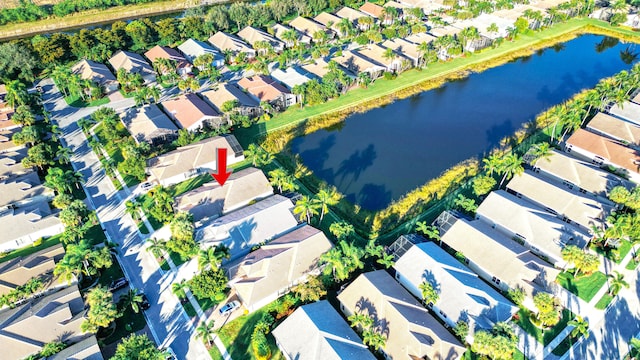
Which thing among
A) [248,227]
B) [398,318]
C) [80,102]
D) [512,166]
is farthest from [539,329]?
[80,102]

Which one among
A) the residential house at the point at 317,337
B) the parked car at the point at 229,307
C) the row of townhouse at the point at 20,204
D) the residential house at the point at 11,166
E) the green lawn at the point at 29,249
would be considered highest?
the residential house at the point at 11,166

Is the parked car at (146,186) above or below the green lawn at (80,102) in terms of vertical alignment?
below

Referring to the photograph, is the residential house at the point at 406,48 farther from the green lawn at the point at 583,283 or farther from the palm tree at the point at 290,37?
the green lawn at the point at 583,283

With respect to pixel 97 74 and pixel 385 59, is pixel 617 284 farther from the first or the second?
pixel 97 74

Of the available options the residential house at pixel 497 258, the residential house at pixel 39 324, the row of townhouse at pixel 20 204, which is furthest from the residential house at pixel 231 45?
the residential house at pixel 39 324

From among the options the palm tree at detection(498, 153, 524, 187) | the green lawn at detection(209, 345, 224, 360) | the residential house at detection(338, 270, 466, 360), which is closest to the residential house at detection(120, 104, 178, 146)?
the green lawn at detection(209, 345, 224, 360)

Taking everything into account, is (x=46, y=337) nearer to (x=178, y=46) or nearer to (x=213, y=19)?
(x=178, y=46)

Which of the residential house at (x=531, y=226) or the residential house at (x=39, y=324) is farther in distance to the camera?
the residential house at (x=531, y=226)

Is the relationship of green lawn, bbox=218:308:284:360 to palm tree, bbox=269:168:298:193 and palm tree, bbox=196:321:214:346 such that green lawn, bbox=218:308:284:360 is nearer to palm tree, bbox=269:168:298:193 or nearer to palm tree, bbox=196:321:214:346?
palm tree, bbox=196:321:214:346
